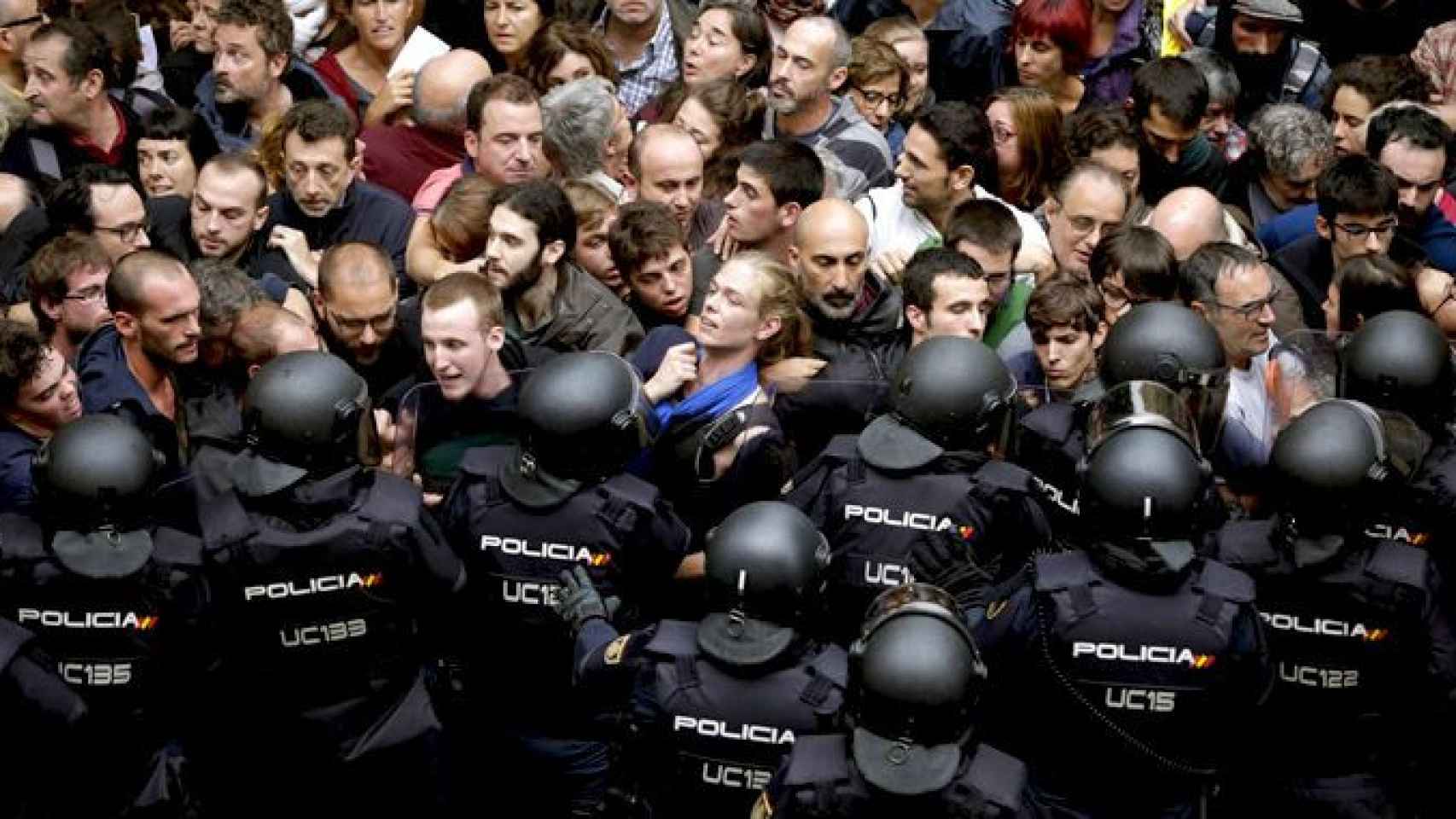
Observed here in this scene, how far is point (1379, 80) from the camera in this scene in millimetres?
9414

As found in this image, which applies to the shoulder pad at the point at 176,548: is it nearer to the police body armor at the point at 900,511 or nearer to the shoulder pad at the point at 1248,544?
the police body armor at the point at 900,511

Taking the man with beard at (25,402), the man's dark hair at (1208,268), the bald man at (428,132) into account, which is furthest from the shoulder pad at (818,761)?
the bald man at (428,132)

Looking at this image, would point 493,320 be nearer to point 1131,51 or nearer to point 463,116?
point 463,116

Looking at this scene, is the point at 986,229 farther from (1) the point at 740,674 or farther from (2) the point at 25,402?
(2) the point at 25,402

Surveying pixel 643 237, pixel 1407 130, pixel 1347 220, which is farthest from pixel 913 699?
pixel 1407 130

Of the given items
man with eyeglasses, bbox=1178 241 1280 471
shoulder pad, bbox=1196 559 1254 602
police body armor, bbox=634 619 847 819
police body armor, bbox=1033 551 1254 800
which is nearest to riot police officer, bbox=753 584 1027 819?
police body armor, bbox=634 619 847 819

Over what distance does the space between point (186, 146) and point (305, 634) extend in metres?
3.72

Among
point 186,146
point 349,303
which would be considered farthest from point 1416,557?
point 186,146

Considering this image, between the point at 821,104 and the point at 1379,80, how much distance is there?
2533 mm

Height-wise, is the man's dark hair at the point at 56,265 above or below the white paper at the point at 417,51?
below

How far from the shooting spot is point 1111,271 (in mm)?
7492

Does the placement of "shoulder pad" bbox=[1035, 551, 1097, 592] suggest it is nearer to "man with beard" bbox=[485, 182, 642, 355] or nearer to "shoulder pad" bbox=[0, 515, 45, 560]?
"man with beard" bbox=[485, 182, 642, 355]

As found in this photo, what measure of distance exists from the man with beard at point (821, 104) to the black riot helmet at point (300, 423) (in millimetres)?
3380

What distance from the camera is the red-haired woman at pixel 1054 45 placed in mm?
9898
